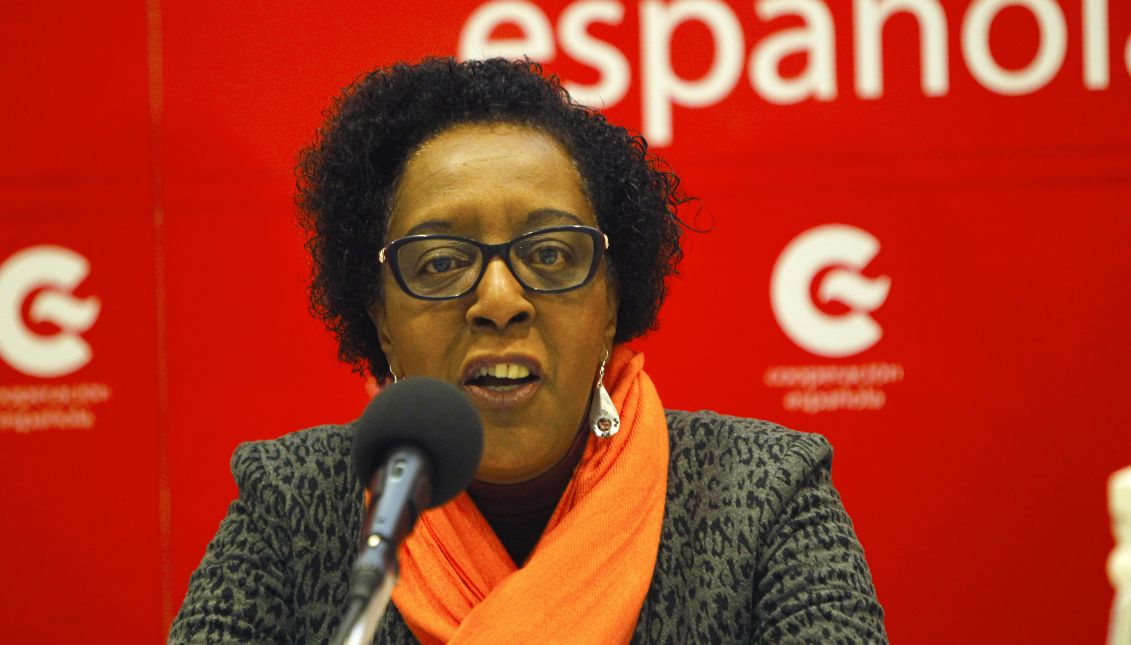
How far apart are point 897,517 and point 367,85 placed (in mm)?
1314

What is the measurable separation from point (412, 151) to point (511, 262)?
0.84 feet

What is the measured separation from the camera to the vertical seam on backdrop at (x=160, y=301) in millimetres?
2291

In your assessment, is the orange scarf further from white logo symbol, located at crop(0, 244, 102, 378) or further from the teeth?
white logo symbol, located at crop(0, 244, 102, 378)

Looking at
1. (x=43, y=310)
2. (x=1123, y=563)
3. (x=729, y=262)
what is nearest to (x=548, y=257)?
(x=729, y=262)

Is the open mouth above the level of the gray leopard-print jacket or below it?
above

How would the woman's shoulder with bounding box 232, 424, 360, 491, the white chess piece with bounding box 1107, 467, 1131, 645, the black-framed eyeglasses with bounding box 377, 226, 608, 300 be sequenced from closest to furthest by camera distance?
1. the white chess piece with bounding box 1107, 467, 1131, 645
2. the black-framed eyeglasses with bounding box 377, 226, 608, 300
3. the woman's shoulder with bounding box 232, 424, 360, 491

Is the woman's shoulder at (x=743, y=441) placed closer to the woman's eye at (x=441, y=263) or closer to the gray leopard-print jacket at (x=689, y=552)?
the gray leopard-print jacket at (x=689, y=552)

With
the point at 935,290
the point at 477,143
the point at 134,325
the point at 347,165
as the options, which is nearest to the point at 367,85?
the point at 347,165

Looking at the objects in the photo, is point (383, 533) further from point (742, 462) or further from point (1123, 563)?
point (742, 462)

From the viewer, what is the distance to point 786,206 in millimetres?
2299

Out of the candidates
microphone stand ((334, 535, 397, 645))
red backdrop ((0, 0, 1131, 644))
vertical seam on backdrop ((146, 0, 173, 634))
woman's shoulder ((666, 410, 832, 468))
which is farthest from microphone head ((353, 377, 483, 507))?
vertical seam on backdrop ((146, 0, 173, 634))

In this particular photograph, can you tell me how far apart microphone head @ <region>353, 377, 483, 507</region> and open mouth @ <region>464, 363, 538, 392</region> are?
0.55 m

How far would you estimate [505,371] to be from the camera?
1.47 m

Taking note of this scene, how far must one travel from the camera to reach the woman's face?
4.81 ft
